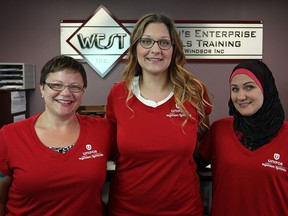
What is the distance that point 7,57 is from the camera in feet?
12.9

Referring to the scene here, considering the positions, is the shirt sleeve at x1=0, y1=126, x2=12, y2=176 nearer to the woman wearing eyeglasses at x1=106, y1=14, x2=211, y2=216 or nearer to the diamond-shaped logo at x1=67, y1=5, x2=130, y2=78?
the woman wearing eyeglasses at x1=106, y1=14, x2=211, y2=216

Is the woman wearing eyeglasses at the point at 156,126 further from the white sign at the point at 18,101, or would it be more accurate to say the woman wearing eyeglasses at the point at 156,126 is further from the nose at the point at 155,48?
the white sign at the point at 18,101

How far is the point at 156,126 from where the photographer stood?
56.3 inches

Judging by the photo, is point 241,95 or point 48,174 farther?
point 241,95

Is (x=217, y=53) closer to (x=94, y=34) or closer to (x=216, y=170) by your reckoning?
(x=94, y=34)

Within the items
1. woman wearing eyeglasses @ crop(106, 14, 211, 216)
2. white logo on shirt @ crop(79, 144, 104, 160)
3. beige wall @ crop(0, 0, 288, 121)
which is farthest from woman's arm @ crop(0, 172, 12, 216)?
beige wall @ crop(0, 0, 288, 121)

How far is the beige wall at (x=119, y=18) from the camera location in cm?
385

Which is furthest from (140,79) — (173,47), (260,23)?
(260,23)

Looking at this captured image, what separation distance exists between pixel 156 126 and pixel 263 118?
19.4 inches

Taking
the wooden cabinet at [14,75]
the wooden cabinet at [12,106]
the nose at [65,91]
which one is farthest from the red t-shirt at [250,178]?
the wooden cabinet at [14,75]

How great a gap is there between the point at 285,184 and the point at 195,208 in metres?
0.41

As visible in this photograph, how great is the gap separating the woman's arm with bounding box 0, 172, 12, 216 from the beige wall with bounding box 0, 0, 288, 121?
8.51 ft

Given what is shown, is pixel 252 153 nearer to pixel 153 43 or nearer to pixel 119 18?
pixel 153 43

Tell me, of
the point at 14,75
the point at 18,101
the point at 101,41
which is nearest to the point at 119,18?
the point at 101,41
